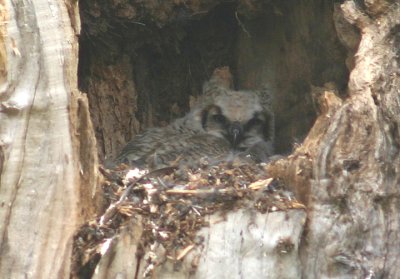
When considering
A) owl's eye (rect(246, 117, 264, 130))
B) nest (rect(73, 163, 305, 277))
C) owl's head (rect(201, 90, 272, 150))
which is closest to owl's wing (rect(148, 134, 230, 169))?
owl's head (rect(201, 90, 272, 150))

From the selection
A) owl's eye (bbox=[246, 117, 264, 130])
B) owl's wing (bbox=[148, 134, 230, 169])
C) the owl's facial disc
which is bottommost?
owl's wing (bbox=[148, 134, 230, 169])

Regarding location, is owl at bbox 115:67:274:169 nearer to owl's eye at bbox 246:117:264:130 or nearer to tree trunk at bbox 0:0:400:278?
owl's eye at bbox 246:117:264:130

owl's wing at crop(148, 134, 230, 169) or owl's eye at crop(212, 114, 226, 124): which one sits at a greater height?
owl's eye at crop(212, 114, 226, 124)

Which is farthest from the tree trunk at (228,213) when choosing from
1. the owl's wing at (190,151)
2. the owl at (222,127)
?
the owl at (222,127)

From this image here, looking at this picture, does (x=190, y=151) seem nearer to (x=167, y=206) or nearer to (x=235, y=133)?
(x=235, y=133)

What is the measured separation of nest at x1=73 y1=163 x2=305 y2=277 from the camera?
353 cm

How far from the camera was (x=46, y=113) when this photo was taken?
3561 mm

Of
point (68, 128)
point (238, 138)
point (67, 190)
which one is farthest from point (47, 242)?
point (238, 138)

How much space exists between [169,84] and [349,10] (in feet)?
6.40

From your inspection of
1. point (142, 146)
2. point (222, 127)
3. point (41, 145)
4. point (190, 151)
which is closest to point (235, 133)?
point (222, 127)

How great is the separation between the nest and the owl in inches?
48.0

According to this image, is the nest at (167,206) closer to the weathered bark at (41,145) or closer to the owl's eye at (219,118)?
the weathered bark at (41,145)

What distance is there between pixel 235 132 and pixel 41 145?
211cm

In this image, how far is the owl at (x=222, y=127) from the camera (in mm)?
5160
